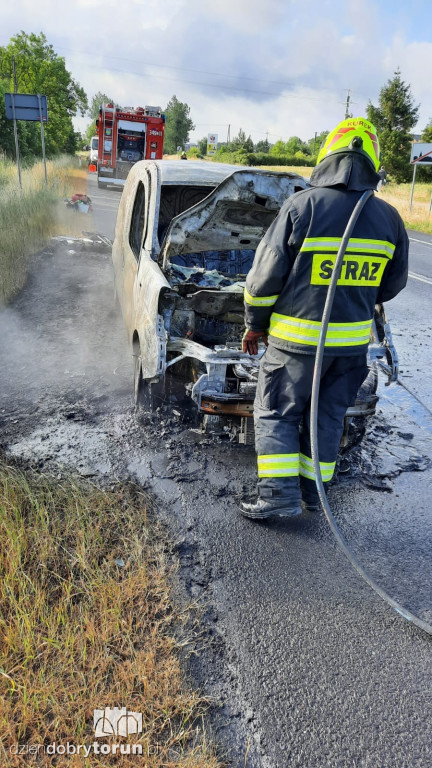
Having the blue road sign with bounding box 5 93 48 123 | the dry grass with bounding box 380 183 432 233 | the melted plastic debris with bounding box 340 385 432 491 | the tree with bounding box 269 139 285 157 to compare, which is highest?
the tree with bounding box 269 139 285 157

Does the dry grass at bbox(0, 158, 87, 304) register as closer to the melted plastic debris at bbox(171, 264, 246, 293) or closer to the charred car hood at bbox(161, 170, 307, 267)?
the melted plastic debris at bbox(171, 264, 246, 293)

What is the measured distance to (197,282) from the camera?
463 centimetres

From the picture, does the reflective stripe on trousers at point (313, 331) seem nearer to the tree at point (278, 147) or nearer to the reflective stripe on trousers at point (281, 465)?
the reflective stripe on trousers at point (281, 465)

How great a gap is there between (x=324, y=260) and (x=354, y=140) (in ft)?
1.95

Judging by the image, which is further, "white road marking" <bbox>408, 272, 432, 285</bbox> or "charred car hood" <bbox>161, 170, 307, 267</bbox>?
"white road marking" <bbox>408, 272, 432, 285</bbox>

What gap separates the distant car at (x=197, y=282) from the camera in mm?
3584

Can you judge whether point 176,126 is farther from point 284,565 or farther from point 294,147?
point 284,565

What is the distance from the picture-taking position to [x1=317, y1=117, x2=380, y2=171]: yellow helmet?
2.69 metres

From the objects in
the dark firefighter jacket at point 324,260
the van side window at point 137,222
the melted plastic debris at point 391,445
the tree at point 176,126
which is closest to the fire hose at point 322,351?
the dark firefighter jacket at point 324,260

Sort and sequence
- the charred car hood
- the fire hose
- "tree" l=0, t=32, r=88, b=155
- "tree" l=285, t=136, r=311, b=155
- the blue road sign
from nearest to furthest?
1. the fire hose
2. the charred car hood
3. the blue road sign
4. "tree" l=0, t=32, r=88, b=155
5. "tree" l=285, t=136, r=311, b=155

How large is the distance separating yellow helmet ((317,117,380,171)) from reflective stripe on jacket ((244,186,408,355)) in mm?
196

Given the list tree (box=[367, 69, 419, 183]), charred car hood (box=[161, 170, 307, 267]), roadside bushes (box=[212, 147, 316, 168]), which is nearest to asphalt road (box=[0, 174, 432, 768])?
charred car hood (box=[161, 170, 307, 267])

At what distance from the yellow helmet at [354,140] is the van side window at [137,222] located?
2601 mm

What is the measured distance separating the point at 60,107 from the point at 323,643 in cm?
3098
